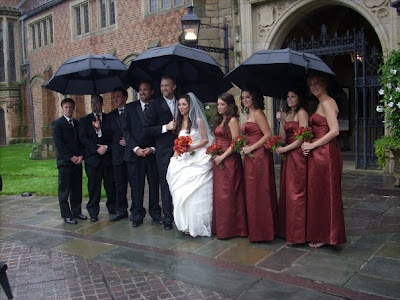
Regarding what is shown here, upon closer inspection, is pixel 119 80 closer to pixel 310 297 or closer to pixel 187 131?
pixel 187 131

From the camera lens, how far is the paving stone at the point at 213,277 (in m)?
4.09

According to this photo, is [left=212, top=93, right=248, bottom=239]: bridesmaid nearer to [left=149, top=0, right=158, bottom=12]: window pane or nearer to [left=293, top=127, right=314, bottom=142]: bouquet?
[left=293, top=127, right=314, bottom=142]: bouquet

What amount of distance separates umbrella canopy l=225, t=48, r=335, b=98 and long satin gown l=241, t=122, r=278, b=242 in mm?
676

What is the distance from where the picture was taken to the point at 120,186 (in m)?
6.84

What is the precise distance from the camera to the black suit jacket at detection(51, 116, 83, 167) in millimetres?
6641

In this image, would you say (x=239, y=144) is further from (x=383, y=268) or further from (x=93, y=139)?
(x=93, y=139)

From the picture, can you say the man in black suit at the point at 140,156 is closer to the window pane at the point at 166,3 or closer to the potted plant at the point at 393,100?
the potted plant at the point at 393,100

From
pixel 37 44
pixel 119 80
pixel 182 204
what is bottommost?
pixel 182 204

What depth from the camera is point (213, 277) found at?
4.36 meters

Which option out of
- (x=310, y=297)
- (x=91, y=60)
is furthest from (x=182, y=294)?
(x=91, y=60)

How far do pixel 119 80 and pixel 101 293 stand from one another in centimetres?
410

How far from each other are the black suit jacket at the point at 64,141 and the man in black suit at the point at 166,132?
4.46 feet

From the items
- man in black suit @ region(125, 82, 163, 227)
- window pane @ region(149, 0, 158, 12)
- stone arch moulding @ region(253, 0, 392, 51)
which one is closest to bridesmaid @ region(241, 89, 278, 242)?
man in black suit @ region(125, 82, 163, 227)

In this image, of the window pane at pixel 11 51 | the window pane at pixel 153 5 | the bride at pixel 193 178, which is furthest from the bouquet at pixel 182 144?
the window pane at pixel 11 51
